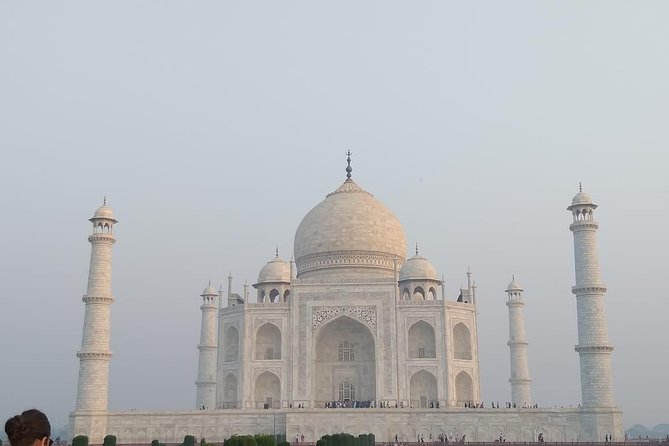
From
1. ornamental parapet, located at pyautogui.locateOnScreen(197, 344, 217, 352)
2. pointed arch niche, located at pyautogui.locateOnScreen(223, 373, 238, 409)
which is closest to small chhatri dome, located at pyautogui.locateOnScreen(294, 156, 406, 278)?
pointed arch niche, located at pyautogui.locateOnScreen(223, 373, 238, 409)

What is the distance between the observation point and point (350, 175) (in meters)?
36.3

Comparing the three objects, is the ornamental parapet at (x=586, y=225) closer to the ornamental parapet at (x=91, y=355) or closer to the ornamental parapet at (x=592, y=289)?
the ornamental parapet at (x=592, y=289)

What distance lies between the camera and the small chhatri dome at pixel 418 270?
31.3 metres

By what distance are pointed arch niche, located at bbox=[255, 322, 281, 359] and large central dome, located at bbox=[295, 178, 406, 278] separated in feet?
12.0

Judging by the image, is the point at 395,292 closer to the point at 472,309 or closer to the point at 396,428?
the point at 472,309

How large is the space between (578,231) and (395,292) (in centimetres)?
706

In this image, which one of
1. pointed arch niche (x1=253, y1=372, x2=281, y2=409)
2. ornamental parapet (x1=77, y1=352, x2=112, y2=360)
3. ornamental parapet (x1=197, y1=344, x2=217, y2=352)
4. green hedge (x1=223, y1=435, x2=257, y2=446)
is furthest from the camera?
ornamental parapet (x1=197, y1=344, x2=217, y2=352)

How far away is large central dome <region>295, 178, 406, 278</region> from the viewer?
32719 millimetres

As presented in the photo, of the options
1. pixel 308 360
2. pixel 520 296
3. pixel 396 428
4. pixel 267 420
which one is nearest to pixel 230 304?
pixel 308 360

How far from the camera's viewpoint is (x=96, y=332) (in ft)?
88.8

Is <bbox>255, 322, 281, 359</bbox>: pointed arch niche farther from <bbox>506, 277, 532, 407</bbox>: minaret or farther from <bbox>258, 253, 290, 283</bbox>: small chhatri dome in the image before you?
<bbox>506, 277, 532, 407</bbox>: minaret

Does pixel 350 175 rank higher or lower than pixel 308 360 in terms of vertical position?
higher

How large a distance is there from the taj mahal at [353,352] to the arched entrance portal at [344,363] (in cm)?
4

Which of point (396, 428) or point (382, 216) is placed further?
point (382, 216)
